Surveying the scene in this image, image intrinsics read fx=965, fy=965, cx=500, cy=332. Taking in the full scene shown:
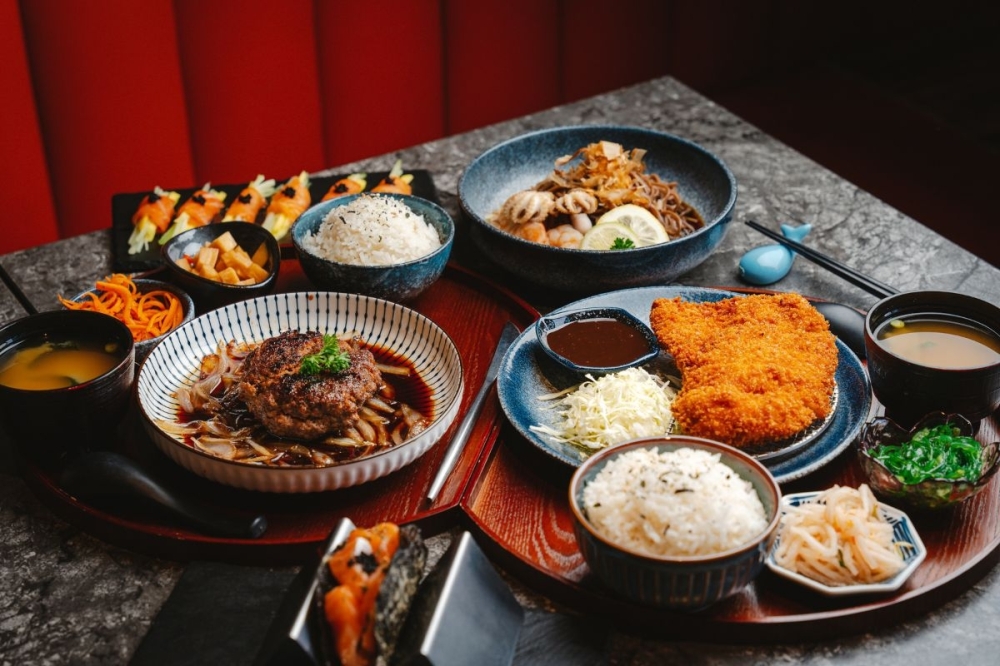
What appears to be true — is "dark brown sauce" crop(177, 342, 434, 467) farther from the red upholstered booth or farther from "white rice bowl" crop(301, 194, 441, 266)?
the red upholstered booth

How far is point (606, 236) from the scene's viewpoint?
2973 millimetres

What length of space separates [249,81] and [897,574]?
12.6 feet

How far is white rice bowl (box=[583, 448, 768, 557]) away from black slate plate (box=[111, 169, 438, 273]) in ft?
5.46

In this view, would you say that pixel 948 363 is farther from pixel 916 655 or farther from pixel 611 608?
pixel 611 608

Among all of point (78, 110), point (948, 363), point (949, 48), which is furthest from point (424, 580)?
point (949, 48)

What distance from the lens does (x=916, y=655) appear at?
→ 5.90 feet

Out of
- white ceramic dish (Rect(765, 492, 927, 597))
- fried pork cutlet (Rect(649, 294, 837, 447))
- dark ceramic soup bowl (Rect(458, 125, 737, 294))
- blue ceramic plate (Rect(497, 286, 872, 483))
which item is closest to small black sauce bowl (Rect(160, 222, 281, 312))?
dark ceramic soup bowl (Rect(458, 125, 737, 294))

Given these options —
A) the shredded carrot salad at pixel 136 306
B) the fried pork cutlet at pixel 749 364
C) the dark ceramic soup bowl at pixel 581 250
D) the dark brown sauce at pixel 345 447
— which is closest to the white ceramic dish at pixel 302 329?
the dark brown sauce at pixel 345 447

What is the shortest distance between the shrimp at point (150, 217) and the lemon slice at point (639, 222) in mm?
1459

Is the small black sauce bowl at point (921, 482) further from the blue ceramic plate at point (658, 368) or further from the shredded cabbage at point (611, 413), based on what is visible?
the shredded cabbage at point (611, 413)

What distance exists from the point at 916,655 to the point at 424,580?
0.93 m

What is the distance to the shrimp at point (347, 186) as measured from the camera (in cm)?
344

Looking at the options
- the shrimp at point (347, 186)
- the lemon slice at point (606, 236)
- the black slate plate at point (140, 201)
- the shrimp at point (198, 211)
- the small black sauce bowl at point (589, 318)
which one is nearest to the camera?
the small black sauce bowl at point (589, 318)

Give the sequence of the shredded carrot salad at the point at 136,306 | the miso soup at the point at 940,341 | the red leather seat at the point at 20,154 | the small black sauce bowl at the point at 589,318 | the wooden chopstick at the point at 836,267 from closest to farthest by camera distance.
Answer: the miso soup at the point at 940,341
the small black sauce bowl at the point at 589,318
the shredded carrot salad at the point at 136,306
the wooden chopstick at the point at 836,267
the red leather seat at the point at 20,154
